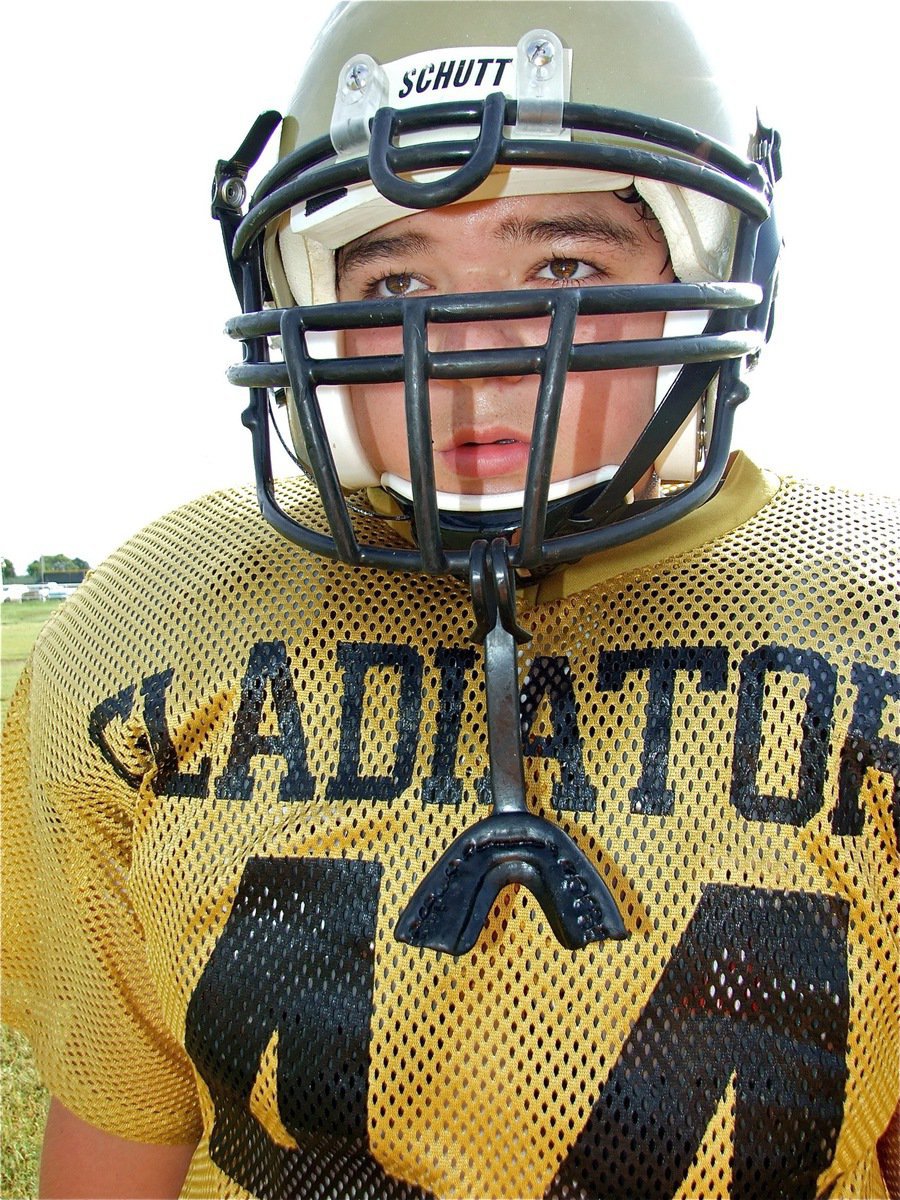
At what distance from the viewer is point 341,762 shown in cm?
98

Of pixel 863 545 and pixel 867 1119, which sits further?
pixel 863 545

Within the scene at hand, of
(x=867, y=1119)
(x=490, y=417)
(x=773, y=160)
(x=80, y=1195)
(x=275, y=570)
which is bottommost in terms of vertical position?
(x=80, y=1195)

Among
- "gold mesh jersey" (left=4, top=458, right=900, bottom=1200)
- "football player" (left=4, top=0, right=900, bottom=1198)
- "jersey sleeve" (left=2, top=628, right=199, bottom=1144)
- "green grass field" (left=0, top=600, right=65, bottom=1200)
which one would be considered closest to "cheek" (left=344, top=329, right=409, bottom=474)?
"football player" (left=4, top=0, right=900, bottom=1198)

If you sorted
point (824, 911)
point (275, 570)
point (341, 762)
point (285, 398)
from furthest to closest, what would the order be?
point (285, 398) → point (275, 570) → point (341, 762) → point (824, 911)

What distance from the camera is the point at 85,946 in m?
1.14

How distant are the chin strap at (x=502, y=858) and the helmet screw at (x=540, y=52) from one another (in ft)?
1.55

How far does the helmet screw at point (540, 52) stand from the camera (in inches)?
39.2

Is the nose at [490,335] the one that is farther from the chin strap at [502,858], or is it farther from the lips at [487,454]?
the chin strap at [502,858]

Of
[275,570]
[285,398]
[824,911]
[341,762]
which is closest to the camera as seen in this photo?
[824,911]

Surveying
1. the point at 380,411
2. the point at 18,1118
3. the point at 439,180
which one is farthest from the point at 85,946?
the point at 18,1118

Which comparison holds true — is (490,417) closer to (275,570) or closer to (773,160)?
(275,570)

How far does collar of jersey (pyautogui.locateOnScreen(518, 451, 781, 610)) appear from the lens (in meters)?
1.04

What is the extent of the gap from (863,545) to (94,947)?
2.91 ft

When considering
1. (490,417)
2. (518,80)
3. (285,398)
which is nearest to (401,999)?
(490,417)
